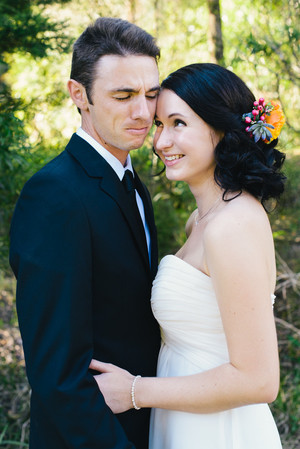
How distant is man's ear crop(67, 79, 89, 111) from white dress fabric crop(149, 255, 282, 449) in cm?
77

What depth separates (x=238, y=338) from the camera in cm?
168

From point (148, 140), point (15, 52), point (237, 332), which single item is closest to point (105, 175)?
point (237, 332)

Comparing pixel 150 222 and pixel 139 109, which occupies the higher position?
pixel 139 109

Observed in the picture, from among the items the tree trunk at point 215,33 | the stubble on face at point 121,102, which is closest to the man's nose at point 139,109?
the stubble on face at point 121,102

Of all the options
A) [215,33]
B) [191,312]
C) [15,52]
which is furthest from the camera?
[215,33]

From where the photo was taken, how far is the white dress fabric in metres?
1.90

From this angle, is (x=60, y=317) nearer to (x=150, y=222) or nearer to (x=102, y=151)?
(x=102, y=151)

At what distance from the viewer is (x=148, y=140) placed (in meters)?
4.71

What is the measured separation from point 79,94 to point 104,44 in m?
0.24

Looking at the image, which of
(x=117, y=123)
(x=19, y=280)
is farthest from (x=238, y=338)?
(x=117, y=123)

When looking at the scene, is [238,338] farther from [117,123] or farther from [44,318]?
[117,123]

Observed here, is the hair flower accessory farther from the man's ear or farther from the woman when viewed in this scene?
the man's ear

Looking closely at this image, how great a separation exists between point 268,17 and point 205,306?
11.3ft

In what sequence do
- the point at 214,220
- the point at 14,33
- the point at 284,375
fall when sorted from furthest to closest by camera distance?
the point at 284,375 → the point at 14,33 → the point at 214,220
